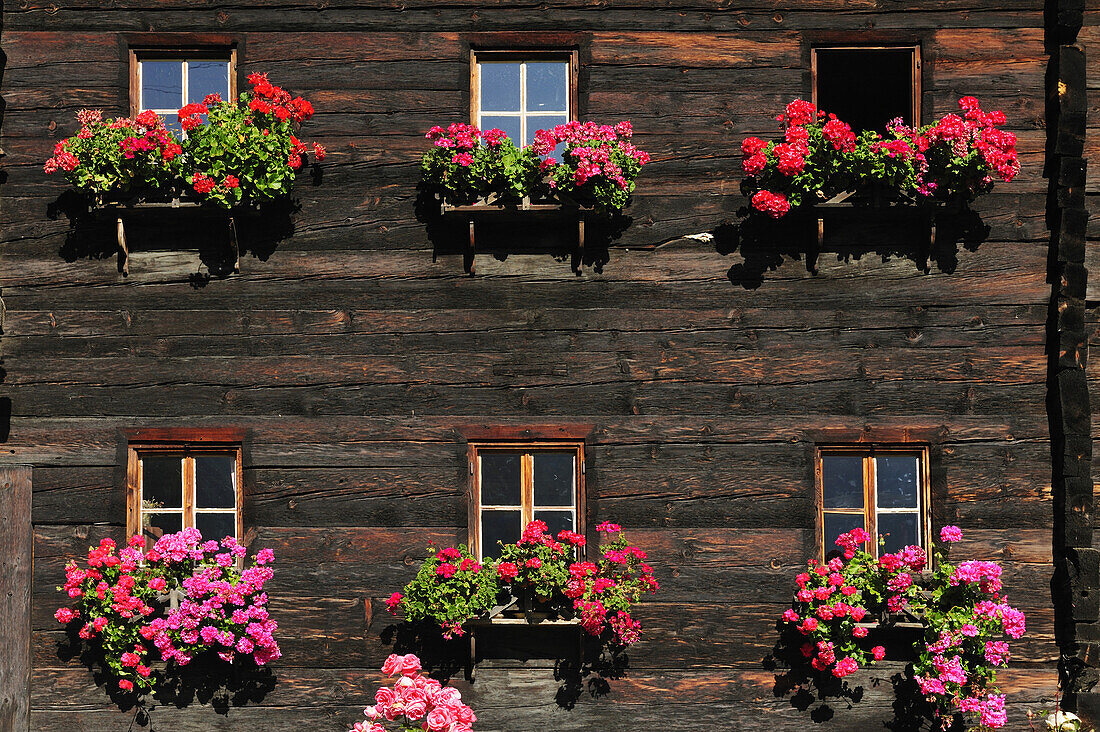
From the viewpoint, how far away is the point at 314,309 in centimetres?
852

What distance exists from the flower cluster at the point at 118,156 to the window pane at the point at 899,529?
6.51 metres

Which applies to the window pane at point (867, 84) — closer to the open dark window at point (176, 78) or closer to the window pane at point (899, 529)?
the window pane at point (899, 529)

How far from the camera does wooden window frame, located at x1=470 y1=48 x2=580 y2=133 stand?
344 inches

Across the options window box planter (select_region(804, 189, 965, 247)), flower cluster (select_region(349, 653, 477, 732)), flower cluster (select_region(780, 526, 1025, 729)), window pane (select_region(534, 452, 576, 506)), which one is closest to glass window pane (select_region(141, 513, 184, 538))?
flower cluster (select_region(349, 653, 477, 732))

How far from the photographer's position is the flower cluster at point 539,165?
26.8 feet

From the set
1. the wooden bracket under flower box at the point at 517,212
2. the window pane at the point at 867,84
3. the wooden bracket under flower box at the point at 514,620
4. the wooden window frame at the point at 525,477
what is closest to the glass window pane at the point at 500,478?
the wooden window frame at the point at 525,477

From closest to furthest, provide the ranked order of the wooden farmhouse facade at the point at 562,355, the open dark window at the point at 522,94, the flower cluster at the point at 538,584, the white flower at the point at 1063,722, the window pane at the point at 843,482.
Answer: the white flower at the point at 1063,722
the flower cluster at the point at 538,584
the wooden farmhouse facade at the point at 562,355
the window pane at the point at 843,482
the open dark window at the point at 522,94

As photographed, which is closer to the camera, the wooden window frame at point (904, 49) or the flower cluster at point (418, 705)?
the flower cluster at point (418, 705)

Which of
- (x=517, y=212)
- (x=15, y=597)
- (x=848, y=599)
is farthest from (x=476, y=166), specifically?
(x=15, y=597)

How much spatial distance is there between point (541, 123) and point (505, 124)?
0.31m

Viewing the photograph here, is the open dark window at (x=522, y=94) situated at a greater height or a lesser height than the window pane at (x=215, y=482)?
greater

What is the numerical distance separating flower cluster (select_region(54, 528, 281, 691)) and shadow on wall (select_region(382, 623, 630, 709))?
4.06 ft

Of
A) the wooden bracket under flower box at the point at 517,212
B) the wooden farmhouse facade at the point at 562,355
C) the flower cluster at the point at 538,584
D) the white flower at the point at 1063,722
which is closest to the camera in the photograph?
the white flower at the point at 1063,722

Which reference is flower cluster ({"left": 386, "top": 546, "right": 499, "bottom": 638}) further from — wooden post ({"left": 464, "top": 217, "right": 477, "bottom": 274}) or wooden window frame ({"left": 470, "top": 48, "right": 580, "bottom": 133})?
wooden window frame ({"left": 470, "top": 48, "right": 580, "bottom": 133})
